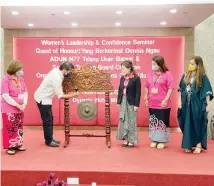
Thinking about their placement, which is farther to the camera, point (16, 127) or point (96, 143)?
point (96, 143)

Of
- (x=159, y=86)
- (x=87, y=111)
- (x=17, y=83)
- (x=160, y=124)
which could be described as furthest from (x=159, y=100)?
(x=17, y=83)

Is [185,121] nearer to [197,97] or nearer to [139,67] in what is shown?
[197,97]

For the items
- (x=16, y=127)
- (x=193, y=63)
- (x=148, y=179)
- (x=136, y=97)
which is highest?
(x=193, y=63)

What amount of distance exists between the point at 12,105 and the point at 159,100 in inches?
78.6

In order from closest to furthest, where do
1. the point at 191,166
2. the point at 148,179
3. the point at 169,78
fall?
the point at 148,179 → the point at 191,166 → the point at 169,78

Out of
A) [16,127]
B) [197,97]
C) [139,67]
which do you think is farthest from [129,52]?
[16,127]

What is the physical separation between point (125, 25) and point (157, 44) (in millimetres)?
710

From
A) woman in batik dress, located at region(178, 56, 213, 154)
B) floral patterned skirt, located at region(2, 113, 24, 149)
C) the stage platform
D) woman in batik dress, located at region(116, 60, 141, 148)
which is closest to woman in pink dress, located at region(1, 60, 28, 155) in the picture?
floral patterned skirt, located at region(2, 113, 24, 149)

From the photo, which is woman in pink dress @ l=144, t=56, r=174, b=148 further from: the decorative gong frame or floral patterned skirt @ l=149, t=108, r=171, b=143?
the decorative gong frame

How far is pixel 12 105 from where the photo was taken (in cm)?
427

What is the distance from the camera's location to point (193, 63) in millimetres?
4402

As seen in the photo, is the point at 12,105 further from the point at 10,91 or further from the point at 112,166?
the point at 112,166

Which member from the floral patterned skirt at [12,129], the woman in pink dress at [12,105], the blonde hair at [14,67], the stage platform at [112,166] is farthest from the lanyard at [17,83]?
the stage platform at [112,166]

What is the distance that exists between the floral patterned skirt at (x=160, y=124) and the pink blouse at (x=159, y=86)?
0.09m
